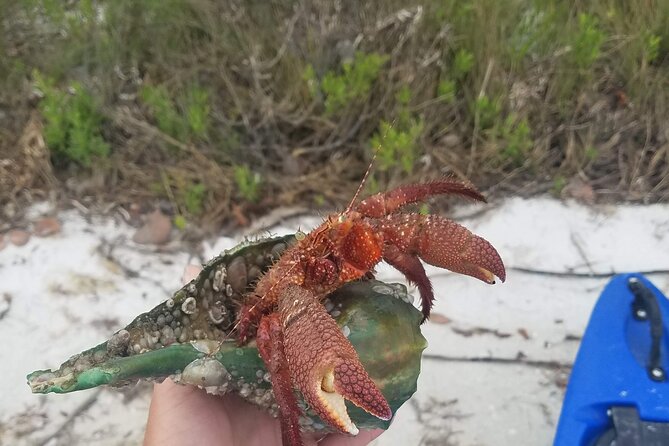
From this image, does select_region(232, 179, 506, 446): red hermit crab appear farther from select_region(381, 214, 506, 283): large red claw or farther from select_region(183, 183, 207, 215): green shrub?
select_region(183, 183, 207, 215): green shrub

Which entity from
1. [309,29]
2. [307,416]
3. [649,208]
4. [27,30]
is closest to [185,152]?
[309,29]

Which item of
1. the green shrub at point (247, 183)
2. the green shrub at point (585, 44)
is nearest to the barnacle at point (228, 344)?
the green shrub at point (247, 183)

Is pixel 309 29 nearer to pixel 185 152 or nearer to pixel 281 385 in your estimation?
pixel 185 152

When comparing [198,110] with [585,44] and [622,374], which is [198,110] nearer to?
[585,44]

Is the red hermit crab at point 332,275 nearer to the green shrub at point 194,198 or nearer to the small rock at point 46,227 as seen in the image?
the green shrub at point 194,198

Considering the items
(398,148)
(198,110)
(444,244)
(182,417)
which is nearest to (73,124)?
(198,110)
